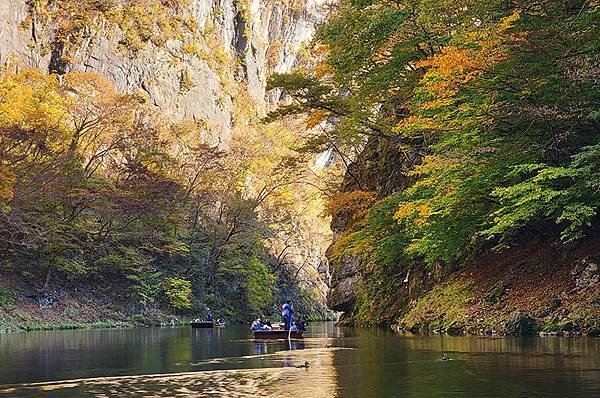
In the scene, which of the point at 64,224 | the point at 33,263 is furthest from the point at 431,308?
the point at 33,263

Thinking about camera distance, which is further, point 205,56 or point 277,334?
point 205,56

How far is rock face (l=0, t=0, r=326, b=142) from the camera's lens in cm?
6375

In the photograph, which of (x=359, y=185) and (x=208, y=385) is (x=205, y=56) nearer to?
(x=359, y=185)

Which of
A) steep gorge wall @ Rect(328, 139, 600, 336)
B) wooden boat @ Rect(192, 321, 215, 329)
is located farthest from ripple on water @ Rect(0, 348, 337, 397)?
wooden boat @ Rect(192, 321, 215, 329)

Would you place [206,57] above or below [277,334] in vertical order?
above

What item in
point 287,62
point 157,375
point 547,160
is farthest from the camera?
point 287,62

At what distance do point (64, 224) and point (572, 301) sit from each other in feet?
111

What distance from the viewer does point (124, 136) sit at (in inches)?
2151

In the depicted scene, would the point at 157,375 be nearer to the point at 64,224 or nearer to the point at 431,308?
the point at 431,308

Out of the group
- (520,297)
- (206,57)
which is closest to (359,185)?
(520,297)

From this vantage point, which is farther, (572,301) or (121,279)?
(121,279)

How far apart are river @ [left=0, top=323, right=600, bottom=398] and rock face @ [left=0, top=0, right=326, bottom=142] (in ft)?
163

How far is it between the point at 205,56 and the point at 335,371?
73494 mm

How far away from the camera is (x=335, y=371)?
12938 mm
